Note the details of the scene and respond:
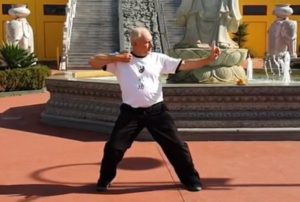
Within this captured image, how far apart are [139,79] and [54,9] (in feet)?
84.5

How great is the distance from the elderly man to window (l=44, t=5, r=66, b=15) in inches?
1005

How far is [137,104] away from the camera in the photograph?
5188 millimetres

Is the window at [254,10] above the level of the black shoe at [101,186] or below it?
above

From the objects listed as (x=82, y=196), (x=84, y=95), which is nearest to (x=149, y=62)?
(x=82, y=196)

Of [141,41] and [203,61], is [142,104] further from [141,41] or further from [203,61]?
[203,61]

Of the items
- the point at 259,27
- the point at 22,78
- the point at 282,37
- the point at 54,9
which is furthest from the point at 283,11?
the point at 54,9

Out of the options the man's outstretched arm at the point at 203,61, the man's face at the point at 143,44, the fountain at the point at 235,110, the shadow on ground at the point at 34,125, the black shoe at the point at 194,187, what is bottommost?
the shadow on ground at the point at 34,125

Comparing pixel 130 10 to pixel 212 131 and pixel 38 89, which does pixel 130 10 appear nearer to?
pixel 38 89

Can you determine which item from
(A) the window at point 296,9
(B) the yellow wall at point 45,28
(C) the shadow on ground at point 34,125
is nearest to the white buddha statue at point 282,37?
(A) the window at point 296,9

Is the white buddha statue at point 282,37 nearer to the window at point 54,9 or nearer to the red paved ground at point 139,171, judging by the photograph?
the window at point 54,9

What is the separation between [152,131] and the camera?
5.34 m

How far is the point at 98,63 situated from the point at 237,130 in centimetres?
317

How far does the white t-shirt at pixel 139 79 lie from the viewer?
514 centimetres

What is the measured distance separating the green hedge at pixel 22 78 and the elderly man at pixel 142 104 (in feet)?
33.3
